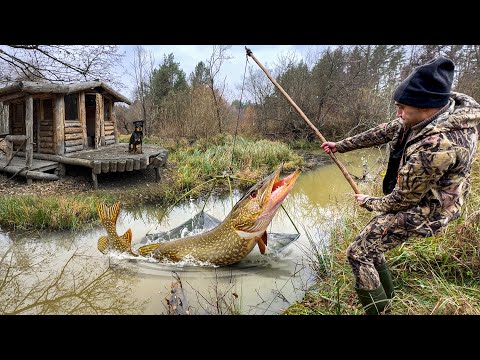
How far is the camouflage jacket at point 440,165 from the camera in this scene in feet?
5.34

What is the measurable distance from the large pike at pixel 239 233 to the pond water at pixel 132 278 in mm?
159

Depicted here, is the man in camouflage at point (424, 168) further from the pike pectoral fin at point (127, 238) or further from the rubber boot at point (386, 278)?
the pike pectoral fin at point (127, 238)

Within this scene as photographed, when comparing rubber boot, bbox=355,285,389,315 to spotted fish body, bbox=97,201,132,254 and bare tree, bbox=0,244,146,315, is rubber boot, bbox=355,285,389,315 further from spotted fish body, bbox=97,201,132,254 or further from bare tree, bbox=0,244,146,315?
spotted fish body, bbox=97,201,132,254

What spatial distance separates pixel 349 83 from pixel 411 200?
48.0ft

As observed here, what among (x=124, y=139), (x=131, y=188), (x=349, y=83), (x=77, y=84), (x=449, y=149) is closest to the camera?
(x=449, y=149)

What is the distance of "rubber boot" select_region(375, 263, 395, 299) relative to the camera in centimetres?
223

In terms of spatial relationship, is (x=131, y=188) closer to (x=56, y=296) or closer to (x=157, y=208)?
(x=157, y=208)

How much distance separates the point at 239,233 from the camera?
318cm

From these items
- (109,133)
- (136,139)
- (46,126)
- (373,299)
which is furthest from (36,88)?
(373,299)

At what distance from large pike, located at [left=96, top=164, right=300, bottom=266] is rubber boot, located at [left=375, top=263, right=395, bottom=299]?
1146 mm

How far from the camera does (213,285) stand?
127 inches

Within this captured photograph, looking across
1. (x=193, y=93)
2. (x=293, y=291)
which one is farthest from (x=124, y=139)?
Answer: (x=293, y=291)

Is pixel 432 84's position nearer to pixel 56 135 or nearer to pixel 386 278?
pixel 386 278

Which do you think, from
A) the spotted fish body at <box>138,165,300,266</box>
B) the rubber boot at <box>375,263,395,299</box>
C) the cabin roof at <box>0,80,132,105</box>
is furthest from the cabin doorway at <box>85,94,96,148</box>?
the rubber boot at <box>375,263,395,299</box>
